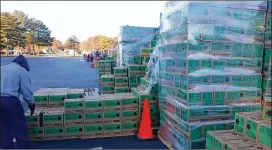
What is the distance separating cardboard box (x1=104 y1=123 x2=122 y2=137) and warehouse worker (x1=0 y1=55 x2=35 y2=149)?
1.92 meters

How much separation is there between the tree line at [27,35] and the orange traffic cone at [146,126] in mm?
23172

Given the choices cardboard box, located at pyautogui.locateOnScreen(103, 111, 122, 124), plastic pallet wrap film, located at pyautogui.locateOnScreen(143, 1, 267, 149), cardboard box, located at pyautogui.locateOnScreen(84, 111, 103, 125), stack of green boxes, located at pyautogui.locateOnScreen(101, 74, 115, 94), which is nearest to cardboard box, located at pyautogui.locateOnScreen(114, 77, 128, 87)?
stack of green boxes, located at pyautogui.locateOnScreen(101, 74, 115, 94)

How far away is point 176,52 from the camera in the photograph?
4.93m

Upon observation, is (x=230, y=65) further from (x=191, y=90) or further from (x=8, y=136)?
(x=8, y=136)

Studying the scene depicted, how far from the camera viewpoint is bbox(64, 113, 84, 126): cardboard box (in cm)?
557

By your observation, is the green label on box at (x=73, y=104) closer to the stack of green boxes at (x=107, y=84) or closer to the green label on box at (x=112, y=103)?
the green label on box at (x=112, y=103)

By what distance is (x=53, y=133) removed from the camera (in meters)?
5.48

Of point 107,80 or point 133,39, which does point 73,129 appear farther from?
point 133,39

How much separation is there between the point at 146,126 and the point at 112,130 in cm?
84

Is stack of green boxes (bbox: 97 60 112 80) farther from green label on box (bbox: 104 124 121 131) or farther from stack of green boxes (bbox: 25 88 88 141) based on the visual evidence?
green label on box (bbox: 104 124 121 131)

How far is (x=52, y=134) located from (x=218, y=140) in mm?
3673

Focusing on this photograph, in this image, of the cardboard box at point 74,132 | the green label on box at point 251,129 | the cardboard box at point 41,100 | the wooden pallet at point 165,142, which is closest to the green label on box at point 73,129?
the cardboard box at point 74,132

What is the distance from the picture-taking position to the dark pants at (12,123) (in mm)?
3992

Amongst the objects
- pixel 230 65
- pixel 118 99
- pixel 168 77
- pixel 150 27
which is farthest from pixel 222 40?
pixel 150 27
